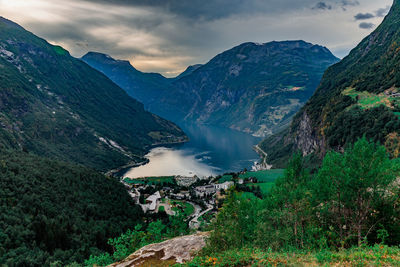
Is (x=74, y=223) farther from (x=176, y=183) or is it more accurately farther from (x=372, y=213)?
(x=176, y=183)

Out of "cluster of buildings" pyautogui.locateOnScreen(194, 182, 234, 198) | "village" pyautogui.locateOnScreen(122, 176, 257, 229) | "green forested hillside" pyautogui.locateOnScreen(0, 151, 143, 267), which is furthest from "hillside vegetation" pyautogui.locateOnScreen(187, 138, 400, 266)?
"cluster of buildings" pyautogui.locateOnScreen(194, 182, 234, 198)

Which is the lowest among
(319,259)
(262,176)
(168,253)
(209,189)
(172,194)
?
(209,189)

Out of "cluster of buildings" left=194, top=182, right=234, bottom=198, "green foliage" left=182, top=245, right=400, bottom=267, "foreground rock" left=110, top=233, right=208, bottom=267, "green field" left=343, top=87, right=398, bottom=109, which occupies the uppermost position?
"green field" left=343, top=87, right=398, bottom=109

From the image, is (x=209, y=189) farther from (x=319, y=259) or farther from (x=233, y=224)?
(x=319, y=259)

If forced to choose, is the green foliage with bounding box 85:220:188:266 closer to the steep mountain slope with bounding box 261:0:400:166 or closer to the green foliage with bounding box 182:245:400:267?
the green foliage with bounding box 182:245:400:267

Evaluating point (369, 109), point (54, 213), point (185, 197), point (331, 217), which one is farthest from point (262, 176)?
point (331, 217)

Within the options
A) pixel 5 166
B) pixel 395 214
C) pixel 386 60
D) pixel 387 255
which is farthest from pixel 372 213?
pixel 386 60
